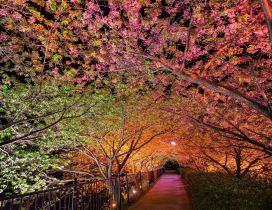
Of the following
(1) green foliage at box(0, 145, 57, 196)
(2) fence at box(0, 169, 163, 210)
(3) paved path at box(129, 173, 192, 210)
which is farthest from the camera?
(3) paved path at box(129, 173, 192, 210)

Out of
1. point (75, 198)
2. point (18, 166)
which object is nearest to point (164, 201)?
point (75, 198)

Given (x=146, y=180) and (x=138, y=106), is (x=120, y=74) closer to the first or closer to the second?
(x=138, y=106)

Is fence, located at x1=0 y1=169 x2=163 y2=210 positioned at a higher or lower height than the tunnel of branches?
lower

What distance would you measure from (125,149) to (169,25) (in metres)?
12.7

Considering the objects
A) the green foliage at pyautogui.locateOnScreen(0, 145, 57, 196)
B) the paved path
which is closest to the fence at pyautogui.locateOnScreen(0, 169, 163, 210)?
the green foliage at pyautogui.locateOnScreen(0, 145, 57, 196)

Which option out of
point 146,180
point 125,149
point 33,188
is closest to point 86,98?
point 33,188

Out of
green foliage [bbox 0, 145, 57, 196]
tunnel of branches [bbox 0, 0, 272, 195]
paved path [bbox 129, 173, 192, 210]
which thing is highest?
tunnel of branches [bbox 0, 0, 272, 195]

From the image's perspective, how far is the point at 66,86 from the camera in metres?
9.61

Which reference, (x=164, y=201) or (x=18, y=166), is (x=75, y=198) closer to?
(x=18, y=166)

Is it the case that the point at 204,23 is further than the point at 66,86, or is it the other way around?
the point at 66,86

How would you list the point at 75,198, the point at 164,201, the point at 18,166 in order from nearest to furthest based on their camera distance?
the point at 75,198 < the point at 18,166 < the point at 164,201

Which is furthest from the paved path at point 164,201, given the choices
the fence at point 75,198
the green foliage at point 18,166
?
the green foliage at point 18,166

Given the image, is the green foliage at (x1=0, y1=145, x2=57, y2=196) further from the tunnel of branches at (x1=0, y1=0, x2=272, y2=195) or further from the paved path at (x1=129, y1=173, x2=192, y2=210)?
the paved path at (x1=129, y1=173, x2=192, y2=210)

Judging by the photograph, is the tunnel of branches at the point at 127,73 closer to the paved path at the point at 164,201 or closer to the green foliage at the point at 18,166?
the green foliage at the point at 18,166
